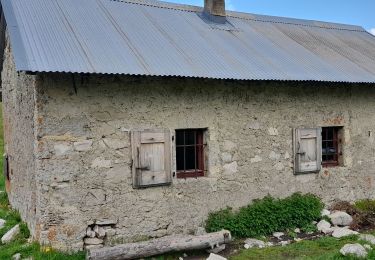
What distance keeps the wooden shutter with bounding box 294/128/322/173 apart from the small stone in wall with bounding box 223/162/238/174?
133 centimetres

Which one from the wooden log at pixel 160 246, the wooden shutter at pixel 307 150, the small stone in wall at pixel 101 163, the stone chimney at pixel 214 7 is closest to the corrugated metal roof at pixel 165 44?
the stone chimney at pixel 214 7

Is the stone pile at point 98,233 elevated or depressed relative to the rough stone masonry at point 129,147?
depressed

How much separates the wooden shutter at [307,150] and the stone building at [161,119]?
29 mm

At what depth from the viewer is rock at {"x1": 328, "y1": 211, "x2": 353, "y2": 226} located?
7827 millimetres

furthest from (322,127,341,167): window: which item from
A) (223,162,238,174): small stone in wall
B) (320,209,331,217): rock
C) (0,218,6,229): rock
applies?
(0,218,6,229): rock

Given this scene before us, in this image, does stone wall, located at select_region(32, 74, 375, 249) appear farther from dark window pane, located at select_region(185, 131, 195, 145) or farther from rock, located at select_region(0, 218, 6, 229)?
rock, located at select_region(0, 218, 6, 229)

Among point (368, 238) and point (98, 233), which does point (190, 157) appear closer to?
point (98, 233)

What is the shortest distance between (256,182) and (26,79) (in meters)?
4.27

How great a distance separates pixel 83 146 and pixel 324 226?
14.5 feet

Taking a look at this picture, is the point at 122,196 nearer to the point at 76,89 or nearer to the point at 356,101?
the point at 76,89

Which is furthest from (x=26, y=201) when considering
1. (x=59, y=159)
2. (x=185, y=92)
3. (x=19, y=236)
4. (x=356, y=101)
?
(x=356, y=101)

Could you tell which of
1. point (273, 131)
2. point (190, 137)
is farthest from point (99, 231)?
point (273, 131)

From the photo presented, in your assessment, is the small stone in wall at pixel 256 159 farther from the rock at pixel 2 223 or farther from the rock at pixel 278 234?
the rock at pixel 2 223

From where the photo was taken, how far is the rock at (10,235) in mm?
6895
